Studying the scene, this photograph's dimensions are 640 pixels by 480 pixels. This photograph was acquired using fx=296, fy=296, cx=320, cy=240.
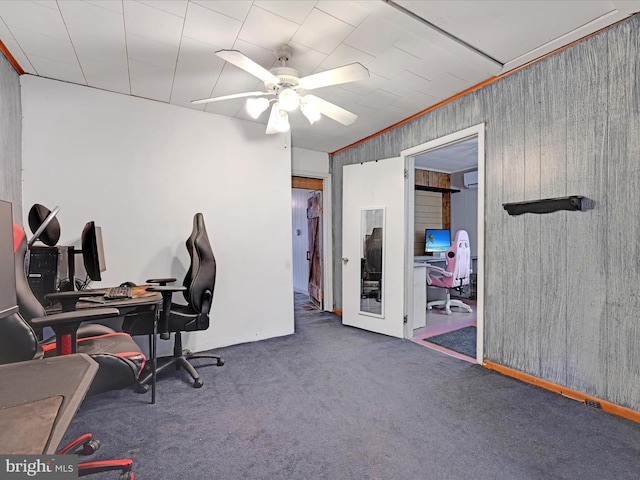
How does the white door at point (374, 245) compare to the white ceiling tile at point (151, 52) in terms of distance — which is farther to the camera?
the white door at point (374, 245)

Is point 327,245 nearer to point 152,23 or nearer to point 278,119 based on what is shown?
point 278,119

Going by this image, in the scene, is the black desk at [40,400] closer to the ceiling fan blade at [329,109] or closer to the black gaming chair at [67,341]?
the black gaming chair at [67,341]

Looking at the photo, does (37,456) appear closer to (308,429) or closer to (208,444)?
(208,444)

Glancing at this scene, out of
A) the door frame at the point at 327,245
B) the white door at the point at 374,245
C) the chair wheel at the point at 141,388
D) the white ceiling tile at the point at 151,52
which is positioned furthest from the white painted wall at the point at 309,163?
the chair wheel at the point at 141,388

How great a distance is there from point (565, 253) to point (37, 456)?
2.76 meters

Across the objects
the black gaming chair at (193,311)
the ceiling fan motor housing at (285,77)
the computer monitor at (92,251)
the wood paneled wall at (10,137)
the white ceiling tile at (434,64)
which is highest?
the white ceiling tile at (434,64)

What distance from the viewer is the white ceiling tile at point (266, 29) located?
5.77 ft

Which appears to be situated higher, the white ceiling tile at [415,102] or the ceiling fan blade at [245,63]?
the white ceiling tile at [415,102]

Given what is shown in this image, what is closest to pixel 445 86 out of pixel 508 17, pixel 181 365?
pixel 508 17

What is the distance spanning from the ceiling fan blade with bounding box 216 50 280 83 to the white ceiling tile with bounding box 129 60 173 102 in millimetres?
961

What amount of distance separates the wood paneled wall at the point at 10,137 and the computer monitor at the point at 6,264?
1.47 meters

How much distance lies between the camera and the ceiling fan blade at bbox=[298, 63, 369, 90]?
1761mm

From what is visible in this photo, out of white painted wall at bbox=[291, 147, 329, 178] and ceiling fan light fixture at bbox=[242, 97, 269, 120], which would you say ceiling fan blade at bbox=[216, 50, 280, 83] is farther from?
white painted wall at bbox=[291, 147, 329, 178]

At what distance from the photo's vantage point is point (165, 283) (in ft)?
8.86
